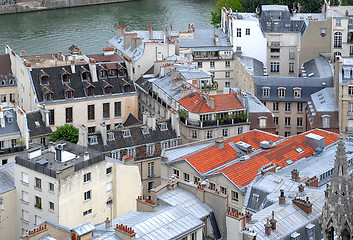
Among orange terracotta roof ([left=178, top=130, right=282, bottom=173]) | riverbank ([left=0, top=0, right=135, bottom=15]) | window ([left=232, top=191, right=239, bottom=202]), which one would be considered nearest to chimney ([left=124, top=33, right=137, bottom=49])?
orange terracotta roof ([left=178, top=130, right=282, bottom=173])

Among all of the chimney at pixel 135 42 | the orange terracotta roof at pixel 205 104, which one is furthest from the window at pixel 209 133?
the chimney at pixel 135 42

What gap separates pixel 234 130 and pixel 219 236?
22.3m

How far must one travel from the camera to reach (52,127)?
2662 inches

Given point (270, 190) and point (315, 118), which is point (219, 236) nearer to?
point (270, 190)

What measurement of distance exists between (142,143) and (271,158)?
10.2 m

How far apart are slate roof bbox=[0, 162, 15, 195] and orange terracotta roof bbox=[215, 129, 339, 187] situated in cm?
1125

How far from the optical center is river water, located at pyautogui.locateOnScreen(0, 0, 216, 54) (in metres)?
106

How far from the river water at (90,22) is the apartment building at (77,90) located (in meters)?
28.1

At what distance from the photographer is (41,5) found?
465ft

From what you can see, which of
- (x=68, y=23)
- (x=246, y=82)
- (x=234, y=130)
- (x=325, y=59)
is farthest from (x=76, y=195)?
(x=68, y=23)

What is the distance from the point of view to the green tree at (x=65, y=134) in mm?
62969

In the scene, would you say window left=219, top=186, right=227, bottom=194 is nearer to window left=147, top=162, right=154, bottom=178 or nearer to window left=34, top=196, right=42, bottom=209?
window left=147, top=162, right=154, bottom=178

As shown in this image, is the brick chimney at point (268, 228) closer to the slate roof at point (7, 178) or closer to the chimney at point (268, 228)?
the chimney at point (268, 228)

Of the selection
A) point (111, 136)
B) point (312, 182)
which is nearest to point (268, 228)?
point (312, 182)
